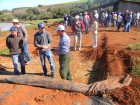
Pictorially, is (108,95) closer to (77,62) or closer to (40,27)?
(40,27)

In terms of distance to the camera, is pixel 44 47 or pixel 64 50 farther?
pixel 44 47

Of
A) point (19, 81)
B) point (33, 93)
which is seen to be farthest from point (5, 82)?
point (33, 93)

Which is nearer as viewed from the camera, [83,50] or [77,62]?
[77,62]

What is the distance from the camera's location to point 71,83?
753 cm

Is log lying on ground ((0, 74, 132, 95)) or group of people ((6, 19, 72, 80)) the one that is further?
group of people ((6, 19, 72, 80))

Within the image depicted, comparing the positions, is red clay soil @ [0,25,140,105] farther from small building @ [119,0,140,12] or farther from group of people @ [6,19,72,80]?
small building @ [119,0,140,12]

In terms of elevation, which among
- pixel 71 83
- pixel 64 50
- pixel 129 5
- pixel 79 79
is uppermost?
pixel 129 5

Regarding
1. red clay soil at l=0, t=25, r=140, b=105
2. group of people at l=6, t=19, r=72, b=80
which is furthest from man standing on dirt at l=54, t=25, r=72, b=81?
red clay soil at l=0, t=25, r=140, b=105

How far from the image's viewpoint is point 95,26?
1424 cm

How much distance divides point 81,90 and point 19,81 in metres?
1.92

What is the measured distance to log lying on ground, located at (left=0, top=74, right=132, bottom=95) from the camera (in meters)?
7.34

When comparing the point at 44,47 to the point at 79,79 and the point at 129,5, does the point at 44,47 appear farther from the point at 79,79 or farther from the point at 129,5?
the point at 129,5

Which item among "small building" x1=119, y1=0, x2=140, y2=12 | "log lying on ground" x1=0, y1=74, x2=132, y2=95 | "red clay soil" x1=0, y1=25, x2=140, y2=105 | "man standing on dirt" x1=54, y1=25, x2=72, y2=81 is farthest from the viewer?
"small building" x1=119, y1=0, x2=140, y2=12

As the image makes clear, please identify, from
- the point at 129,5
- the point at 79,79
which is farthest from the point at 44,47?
the point at 129,5
